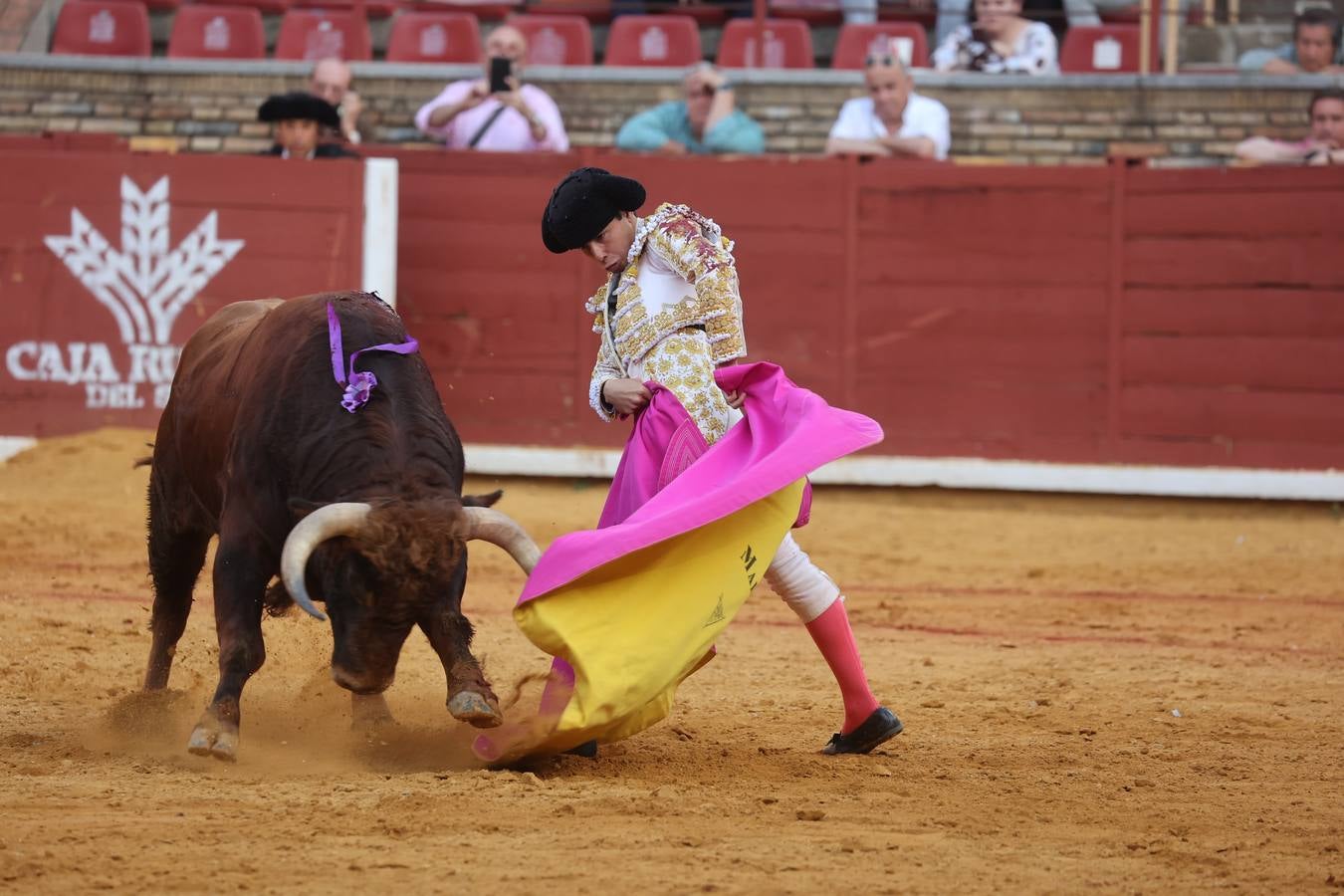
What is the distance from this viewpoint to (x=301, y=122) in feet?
26.3

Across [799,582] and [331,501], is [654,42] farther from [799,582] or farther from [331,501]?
[331,501]

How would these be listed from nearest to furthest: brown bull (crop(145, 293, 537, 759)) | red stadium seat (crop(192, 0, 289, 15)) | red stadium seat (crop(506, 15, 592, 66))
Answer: brown bull (crop(145, 293, 537, 759))
red stadium seat (crop(506, 15, 592, 66))
red stadium seat (crop(192, 0, 289, 15))

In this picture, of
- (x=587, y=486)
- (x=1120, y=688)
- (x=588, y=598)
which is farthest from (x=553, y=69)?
(x=588, y=598)

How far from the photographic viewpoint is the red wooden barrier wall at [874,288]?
26.5 ft

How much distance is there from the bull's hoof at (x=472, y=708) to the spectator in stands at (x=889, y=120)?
5.31 metres

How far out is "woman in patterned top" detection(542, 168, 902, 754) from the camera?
342cm

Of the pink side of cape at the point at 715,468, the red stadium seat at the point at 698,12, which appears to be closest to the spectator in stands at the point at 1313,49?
the red stadium seat at the point at 698,12

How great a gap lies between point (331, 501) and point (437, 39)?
7.07 meters

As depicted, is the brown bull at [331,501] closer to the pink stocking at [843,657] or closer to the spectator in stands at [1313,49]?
the pink stocking at [843,657]

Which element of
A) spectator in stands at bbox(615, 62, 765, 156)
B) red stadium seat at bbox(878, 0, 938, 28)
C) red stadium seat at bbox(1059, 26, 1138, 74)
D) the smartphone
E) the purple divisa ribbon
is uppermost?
red stadium seat at bbox(878, 0, 938, 28)

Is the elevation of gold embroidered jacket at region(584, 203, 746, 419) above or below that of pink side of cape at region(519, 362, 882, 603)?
above

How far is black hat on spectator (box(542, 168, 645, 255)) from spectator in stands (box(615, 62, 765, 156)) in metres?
5.07

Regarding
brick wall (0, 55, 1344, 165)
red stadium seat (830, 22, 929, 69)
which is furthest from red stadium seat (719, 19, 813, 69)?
brick wall (0, 55, 1344, 165)

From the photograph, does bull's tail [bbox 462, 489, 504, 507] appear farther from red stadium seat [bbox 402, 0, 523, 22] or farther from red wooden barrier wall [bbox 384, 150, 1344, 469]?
red stadium seat [bbox 402, 0, 523, 22]
